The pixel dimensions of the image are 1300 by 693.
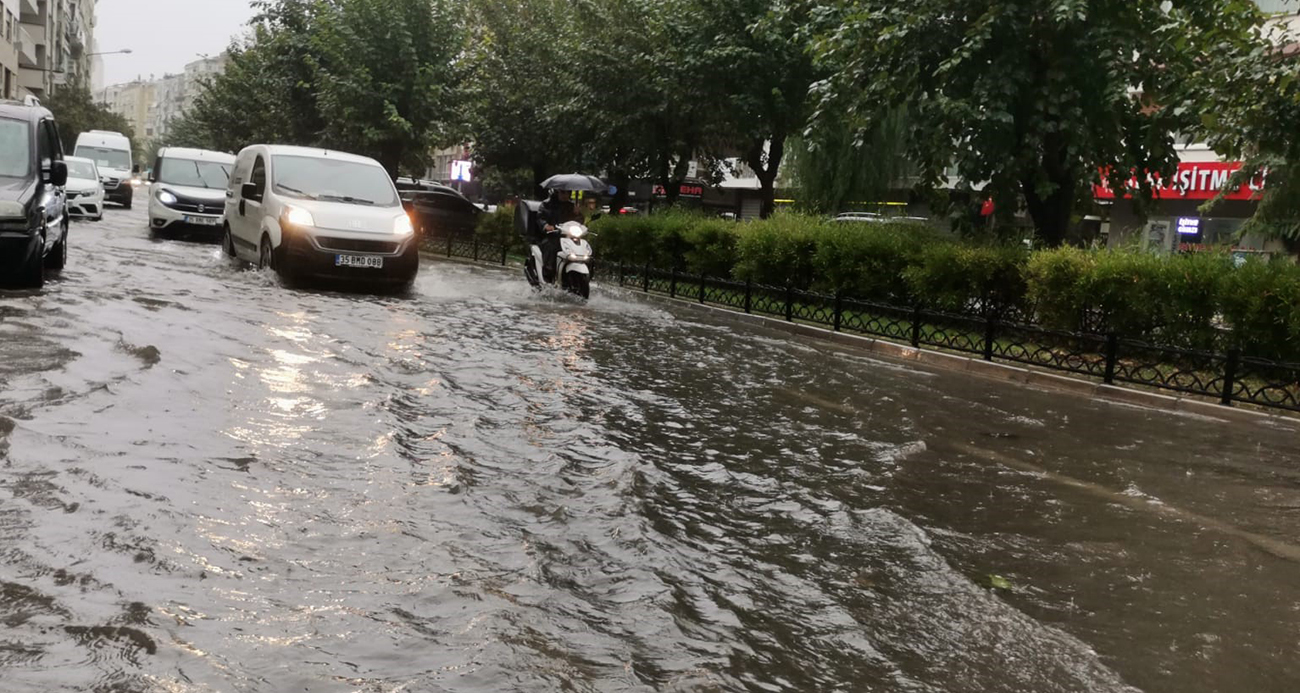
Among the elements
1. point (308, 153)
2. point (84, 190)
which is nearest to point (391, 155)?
point (84, 190)

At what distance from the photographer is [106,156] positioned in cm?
3931

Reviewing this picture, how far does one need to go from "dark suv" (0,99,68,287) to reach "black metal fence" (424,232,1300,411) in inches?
385

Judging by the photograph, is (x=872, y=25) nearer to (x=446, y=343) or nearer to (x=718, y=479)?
(x=446, y=343)

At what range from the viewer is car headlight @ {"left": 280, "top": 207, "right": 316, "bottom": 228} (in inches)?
603

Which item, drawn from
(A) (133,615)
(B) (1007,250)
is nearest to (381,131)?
(B) (1007,250)

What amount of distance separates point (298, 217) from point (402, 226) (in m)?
1.39

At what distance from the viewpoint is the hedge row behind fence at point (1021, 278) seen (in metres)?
12.9

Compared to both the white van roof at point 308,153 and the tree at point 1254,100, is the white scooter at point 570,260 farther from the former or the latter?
the tree at point 1254,100

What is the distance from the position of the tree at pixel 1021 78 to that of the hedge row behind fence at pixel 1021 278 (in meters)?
1.68

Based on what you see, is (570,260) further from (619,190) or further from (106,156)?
(106,156)

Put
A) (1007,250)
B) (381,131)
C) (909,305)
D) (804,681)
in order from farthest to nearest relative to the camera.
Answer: (381,131)
(909,305)
(1007,250)
(804,681)

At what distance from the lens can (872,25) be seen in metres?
17.9

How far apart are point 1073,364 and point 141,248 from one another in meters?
15.7

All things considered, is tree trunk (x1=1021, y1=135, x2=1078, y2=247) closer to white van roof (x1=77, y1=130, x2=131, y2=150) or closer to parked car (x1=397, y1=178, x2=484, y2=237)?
parked car (x1=397, y1=178, x2=484, y2=237)
